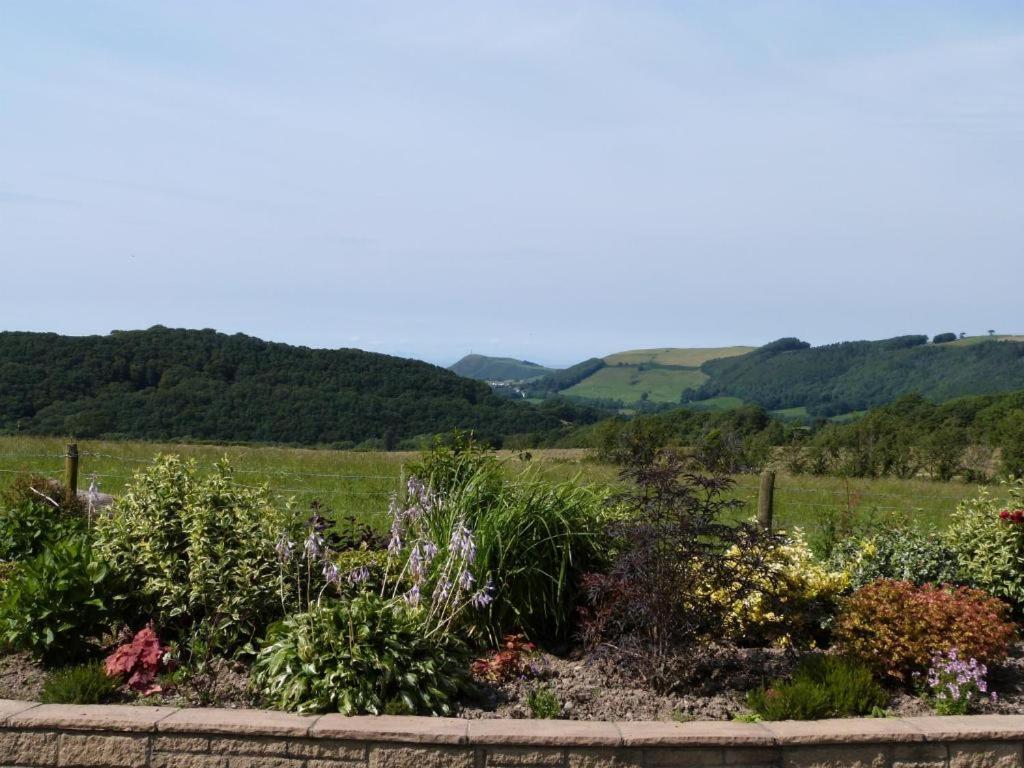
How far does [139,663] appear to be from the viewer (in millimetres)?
4988

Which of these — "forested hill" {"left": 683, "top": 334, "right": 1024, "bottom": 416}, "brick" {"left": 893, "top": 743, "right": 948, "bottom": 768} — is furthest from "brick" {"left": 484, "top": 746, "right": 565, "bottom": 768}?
"forested hill" {"left": 683, "top": 334, "right": 1024, "bottom": 416}

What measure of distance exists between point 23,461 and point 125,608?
11.5 meters

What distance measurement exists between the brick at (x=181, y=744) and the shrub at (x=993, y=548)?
16.2 ft

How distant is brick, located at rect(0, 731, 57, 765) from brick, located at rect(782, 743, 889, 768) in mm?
3261

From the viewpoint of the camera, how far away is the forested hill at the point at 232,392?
3941 cm

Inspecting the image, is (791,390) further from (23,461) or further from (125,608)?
(125,608)

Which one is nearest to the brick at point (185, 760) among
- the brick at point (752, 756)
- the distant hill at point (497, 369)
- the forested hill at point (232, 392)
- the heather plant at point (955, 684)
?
the brick at point (752, 756)

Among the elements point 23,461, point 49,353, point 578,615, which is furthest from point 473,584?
point 49,353

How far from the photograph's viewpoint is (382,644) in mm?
4816

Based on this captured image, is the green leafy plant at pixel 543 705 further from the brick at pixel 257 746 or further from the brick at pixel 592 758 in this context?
the brick at pixel 257 746

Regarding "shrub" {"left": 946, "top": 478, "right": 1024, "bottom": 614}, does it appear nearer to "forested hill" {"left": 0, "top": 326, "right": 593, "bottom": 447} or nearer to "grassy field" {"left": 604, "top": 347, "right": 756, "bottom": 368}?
"forested hill" {"left": 0, "top": 326, "right": 593, "bottom": 447}

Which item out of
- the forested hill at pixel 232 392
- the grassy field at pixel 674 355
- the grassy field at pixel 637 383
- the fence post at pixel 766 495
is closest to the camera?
the fence post at pixel 766 495

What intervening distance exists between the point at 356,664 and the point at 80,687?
135cm

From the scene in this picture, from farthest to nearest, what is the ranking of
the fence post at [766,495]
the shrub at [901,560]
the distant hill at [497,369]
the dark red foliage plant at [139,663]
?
the distant hill at [497,369] < the fence post at [766,495] < the shrub at [901,560] < the dark red foliage plant at [139,663]
